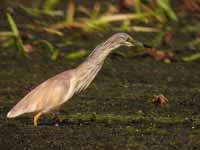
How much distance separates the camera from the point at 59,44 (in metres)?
9.70

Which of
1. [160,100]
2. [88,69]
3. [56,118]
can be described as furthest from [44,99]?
[160,100]

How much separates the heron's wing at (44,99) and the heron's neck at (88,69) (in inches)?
4.4

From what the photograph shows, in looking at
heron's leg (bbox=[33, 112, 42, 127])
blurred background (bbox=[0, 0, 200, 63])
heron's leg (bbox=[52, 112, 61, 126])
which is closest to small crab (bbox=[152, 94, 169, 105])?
heron's leg (bbox=[52, 112, 61, 126])

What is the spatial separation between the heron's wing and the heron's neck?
0.37ft

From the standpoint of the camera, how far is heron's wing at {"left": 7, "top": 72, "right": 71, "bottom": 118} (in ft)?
21.0

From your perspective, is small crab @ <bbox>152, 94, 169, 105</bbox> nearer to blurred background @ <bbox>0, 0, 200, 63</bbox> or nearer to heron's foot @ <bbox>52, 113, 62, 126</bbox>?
heron's foot @ <bbox>52, 113, 62, 126</bbox>

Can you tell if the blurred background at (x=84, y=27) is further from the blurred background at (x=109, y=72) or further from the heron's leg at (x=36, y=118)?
the heron's leg at (x=36, y=118)

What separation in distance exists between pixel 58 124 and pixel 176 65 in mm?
2912

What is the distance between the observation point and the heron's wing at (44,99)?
6398 mm

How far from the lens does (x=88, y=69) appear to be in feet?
22.1

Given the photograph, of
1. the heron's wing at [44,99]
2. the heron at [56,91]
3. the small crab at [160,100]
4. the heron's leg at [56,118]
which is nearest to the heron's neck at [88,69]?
the heron at [56,91]

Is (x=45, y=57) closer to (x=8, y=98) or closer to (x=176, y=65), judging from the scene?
(x=176, y=65)

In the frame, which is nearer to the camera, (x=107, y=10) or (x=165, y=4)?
(x=165, y=4)

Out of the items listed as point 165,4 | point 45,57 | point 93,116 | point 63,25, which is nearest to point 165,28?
point 165,4
